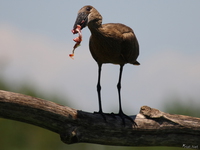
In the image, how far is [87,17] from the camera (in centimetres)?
716

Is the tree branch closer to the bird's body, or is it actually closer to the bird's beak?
the bird's body

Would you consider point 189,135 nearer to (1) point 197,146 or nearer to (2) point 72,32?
(1) point 197,146

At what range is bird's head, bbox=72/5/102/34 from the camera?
22.9 feet

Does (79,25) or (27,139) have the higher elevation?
(79,25)

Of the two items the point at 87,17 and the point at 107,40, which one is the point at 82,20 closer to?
the point at 87,17

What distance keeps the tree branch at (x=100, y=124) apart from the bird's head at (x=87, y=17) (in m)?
1.38

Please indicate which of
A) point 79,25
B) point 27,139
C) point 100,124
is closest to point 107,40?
point 79,25

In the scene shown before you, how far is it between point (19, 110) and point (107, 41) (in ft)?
7.18

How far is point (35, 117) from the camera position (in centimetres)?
607

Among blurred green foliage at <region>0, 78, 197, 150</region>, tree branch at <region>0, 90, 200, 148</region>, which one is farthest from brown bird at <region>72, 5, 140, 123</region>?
blurred green foliage at <region>0, 78, 197, 150</region>

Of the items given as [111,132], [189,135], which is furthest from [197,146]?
[111,132]

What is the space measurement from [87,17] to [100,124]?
1.76 m

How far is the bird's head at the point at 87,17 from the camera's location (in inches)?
275

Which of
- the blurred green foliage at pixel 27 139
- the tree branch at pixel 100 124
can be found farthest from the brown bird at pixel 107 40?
the blurred green foliage at pixel 27 139
